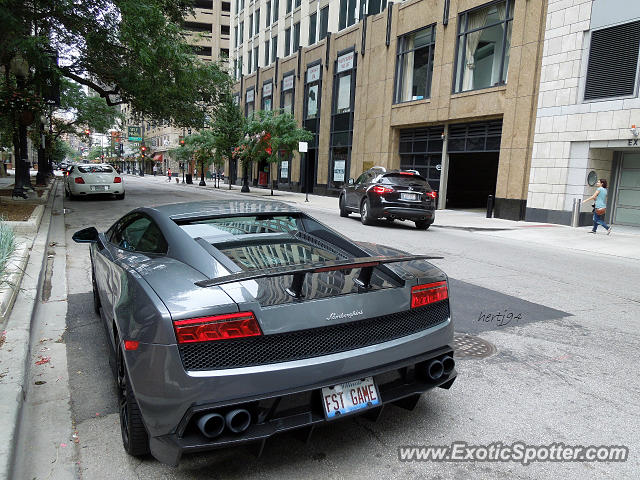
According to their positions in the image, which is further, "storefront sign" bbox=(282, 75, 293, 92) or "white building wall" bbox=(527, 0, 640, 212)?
"storefront sign" bbox=(282, 75, 293, 92)

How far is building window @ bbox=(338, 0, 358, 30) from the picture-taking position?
2978 centimetres

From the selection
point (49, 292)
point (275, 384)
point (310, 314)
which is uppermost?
point (310, 314)

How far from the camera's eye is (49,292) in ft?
21.1

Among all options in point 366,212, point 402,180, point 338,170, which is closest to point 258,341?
point 402,180

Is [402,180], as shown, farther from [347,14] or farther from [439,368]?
[347,14]

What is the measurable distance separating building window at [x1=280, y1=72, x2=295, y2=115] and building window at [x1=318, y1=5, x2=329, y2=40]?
4334 millimetres

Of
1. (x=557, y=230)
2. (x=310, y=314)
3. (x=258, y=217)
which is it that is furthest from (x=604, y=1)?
(x=310, y=314)

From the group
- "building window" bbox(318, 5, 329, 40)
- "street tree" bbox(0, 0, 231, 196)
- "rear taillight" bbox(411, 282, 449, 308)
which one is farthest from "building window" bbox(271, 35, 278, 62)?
"rear taillight" bbox(411, 282, 449, 308)

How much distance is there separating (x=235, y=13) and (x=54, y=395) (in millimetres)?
53974

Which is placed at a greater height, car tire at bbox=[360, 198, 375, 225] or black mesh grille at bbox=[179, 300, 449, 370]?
black mesh grille at bbox=[179, 300, 449, 370]

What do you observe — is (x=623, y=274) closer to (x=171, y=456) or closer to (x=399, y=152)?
(x=171, y=456)

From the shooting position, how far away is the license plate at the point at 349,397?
2488mm

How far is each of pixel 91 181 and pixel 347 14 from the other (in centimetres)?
1955

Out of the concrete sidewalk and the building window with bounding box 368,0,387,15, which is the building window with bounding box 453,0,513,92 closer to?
the concrete sidewalk
